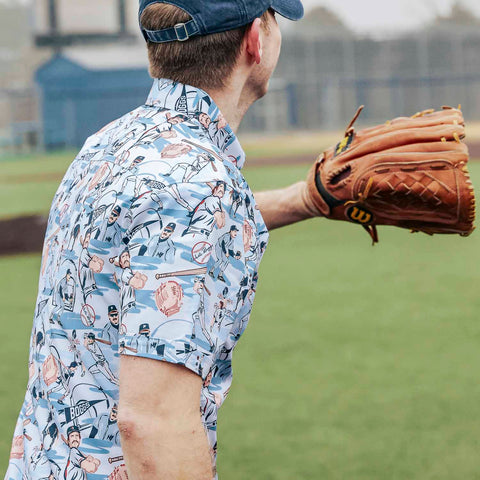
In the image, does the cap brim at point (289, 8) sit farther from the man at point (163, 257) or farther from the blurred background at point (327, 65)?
the blurred background at point (327, 65)

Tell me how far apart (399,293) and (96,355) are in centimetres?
578

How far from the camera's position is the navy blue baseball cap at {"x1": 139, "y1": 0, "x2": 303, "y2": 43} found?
1438 millimetres

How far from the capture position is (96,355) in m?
1.41

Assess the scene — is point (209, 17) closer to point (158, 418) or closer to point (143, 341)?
point (143, 341)

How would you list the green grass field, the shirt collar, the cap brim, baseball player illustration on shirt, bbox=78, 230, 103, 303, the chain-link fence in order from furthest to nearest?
the chain-link fence, the green grass field, the cap brim, the shirt collar, baseball player illustration on shirt, bbox=78, 230, 103, 303

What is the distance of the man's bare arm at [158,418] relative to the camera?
1.23 m

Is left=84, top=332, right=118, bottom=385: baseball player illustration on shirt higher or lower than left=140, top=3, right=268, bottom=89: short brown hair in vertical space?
lower

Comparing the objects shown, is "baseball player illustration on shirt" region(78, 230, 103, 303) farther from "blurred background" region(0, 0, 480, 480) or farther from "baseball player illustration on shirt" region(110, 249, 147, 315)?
"blurred background" region(0, 0, 480, 480)

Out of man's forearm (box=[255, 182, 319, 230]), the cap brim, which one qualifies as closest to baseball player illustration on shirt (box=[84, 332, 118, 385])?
the cap brim

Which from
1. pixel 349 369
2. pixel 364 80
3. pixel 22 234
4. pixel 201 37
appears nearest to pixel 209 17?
pixel 201 37

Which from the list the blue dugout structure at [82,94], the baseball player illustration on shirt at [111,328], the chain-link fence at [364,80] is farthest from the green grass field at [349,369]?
the chain-link fence at [364,80]

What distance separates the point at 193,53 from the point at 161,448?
2.30 ft

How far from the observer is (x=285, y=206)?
8.21ft

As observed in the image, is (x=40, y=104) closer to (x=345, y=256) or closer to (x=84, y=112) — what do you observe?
(x=84, y=112)
